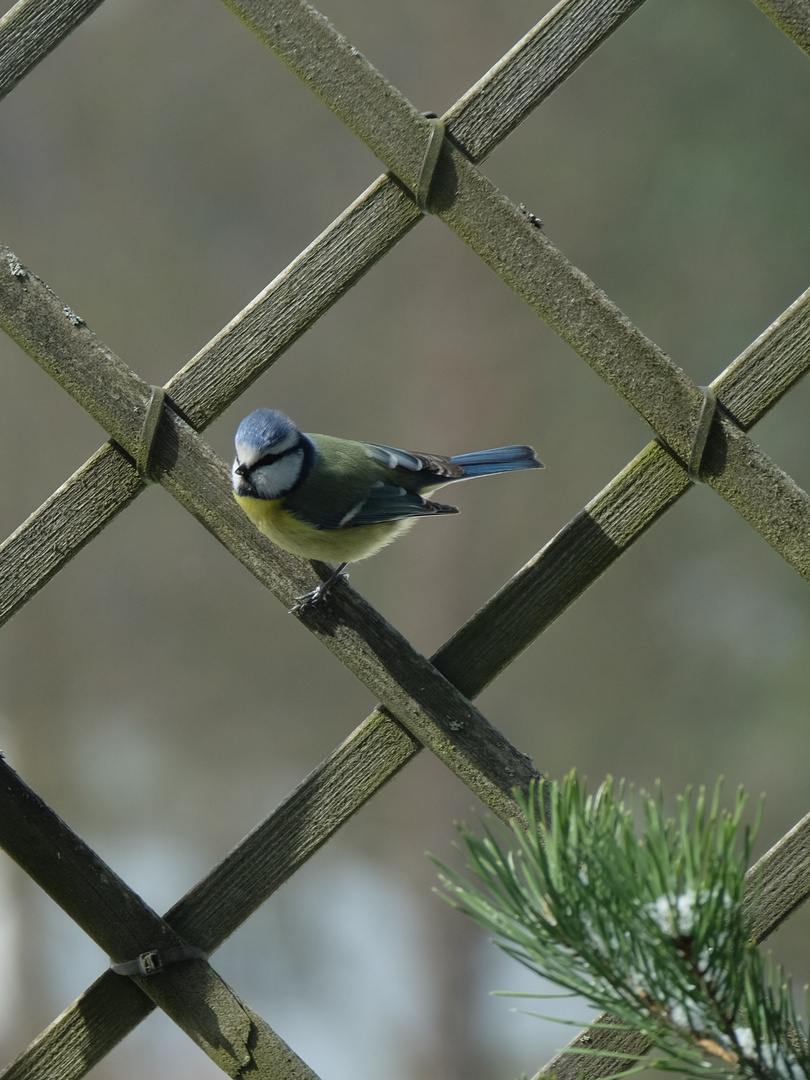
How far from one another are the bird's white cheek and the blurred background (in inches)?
33.1

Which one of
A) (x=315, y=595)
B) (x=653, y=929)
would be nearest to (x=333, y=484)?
(x=315, y=595)

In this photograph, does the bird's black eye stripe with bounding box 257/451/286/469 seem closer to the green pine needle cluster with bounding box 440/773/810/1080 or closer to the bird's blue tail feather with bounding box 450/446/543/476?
the bird's blue tail feather with bounding box 450/446/543/476

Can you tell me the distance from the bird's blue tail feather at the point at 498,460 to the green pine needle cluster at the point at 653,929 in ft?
1.73

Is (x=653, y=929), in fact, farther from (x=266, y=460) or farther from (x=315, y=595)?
(x=266, y=460)

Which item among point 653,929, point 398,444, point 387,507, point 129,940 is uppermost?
point 398,444

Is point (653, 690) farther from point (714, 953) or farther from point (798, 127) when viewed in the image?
point (714, 953)

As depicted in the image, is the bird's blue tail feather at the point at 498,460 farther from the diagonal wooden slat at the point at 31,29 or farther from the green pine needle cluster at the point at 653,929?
the green pine needle cluster at the point at 653,929

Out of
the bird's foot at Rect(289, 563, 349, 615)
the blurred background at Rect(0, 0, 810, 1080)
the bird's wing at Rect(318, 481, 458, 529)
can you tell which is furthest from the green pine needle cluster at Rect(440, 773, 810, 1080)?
the blurred background at Rect(0, 0, 810, 1080)

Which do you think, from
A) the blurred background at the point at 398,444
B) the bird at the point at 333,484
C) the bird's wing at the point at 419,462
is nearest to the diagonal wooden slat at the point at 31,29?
the bird at the point at 333,484

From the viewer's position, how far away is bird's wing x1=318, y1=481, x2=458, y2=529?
0.81 metres

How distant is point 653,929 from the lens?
0.32 meters

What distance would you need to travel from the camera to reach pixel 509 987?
62.8 inches

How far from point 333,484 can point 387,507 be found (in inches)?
1.8

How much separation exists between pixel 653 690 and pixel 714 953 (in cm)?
153
